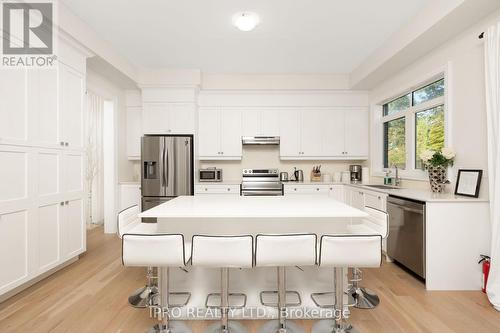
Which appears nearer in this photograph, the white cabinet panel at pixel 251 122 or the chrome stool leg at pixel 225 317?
the chrome stool leg at pixel 225 317

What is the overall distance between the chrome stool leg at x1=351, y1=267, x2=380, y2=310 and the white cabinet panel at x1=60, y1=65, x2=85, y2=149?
3.39 meters

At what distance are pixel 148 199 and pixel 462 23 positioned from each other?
473 centimetres

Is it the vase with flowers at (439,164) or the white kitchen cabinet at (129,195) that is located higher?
the vase with flowers at (439,164)

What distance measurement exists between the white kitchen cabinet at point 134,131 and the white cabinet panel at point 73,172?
70.5 inches

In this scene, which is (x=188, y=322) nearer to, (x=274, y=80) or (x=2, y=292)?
(x=2, y=292)

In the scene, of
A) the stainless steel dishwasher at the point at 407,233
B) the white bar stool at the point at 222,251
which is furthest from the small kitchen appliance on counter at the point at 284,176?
the white bar stool at the point at 222,251

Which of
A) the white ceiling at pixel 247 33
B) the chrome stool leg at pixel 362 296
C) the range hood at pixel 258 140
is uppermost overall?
the white ceiling at pixel 247 33

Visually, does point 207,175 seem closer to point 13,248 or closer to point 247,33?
point 247,33

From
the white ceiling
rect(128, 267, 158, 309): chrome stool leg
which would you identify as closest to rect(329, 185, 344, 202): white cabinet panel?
the white ceiling

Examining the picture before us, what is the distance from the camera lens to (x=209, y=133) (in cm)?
511

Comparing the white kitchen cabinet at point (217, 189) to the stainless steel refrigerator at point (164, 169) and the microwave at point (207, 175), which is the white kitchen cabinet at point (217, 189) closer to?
the stainless steel refrigerator at point (164, 169)

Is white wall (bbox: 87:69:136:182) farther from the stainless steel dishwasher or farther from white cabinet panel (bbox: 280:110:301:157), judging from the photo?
the stainless steel dishwasher

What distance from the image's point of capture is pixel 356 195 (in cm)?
432

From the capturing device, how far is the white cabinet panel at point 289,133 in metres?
5.15
